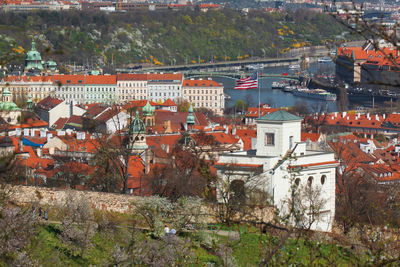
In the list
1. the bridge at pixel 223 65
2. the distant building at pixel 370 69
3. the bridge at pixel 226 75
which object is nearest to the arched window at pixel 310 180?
the distant building at pixel 370 69

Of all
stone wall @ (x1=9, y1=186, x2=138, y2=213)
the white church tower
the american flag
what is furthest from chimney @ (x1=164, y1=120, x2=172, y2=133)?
stone wall @ (x1=9, y1=186, x2=138, y2=213)

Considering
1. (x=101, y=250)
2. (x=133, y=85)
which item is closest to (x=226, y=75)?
(x=133, y=85)

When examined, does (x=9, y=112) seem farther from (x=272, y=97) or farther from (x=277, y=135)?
(x=272, y=97)

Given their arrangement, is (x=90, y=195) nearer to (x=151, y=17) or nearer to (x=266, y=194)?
(x=266, y=194)

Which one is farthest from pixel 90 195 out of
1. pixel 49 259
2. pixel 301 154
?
pixel 301 154

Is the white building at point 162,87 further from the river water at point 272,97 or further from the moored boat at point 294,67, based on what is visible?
the moored boat at point 294,67
